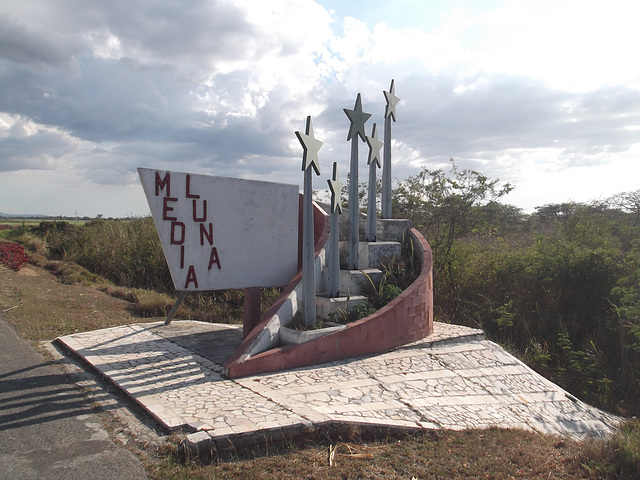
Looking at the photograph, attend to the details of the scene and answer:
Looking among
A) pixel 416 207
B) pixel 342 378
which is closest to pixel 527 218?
pixel 416 207

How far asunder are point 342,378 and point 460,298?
564 cm

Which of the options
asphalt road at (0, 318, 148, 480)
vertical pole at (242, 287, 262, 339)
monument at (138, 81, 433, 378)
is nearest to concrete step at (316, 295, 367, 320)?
monument at (138, 81, 433, 378)

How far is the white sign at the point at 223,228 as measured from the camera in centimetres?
573

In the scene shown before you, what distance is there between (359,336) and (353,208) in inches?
69.4

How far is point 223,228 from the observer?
6.16m

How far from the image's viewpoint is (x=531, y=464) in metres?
3.73

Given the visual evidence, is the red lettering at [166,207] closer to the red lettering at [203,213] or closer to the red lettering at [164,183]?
the red lettering at [164,183]

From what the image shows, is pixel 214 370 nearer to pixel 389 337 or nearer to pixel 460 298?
pixel 389 337

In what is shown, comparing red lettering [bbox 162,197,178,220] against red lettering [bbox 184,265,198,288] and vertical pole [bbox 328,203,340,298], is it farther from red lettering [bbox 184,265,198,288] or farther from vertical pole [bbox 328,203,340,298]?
vertical pole [bbox 328,203,340,298]

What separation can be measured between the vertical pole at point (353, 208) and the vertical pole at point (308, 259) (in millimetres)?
941

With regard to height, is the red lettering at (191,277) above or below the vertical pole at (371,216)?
below

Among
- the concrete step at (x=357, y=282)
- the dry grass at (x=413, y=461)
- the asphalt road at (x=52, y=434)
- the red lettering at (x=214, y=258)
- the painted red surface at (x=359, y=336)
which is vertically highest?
the red lettering at (x=214, y=258)

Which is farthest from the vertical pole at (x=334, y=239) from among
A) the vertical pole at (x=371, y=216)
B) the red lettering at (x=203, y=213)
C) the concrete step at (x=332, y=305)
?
the red lettering at (x=203, y=213)

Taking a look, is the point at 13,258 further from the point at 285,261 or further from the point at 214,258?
the point at 285,261
